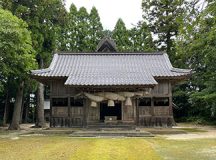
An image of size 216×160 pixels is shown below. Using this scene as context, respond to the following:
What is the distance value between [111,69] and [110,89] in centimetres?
333

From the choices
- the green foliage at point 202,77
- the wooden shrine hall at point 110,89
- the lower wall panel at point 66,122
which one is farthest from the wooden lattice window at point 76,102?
the green foliage at point 202,77

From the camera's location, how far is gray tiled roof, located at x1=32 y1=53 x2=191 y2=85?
71.1 ft

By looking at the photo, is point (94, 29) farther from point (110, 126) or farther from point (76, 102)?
point (110, 126)

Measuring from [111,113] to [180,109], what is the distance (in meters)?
14.9

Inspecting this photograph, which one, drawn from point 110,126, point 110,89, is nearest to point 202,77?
point 110,89

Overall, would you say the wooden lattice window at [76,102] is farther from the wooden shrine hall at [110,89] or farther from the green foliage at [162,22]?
the green foliage at [162,22]

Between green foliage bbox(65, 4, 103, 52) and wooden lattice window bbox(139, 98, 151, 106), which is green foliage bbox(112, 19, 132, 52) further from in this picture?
wooden lattice window bbox(139, 98, 151, 106)

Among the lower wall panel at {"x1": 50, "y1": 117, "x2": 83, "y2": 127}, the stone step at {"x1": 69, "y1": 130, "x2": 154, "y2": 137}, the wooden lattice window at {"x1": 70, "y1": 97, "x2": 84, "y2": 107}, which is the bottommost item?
the stone step at {"x1": 69, "y1": 130, "x2": 154, "y2": 137}

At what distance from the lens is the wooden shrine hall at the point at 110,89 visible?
21469 mm

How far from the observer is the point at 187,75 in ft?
76.3

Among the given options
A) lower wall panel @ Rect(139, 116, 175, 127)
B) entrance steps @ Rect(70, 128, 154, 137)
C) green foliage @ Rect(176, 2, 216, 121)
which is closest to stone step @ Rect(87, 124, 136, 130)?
entrance steps @ Rect(70, 128, 154, 137)

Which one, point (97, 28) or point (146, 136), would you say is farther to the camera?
point (97, 28)

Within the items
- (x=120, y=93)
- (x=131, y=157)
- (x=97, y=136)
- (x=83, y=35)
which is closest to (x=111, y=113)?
(x=120, y=93)

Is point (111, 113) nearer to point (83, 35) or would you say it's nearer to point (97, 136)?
point (97, 136)
